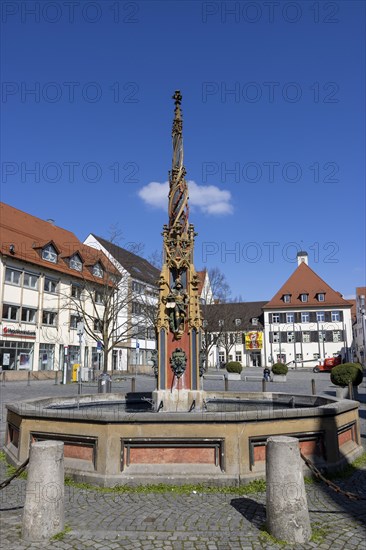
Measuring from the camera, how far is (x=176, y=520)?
5266 millimetres

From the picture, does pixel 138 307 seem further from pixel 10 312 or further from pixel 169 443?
pixel 169 443

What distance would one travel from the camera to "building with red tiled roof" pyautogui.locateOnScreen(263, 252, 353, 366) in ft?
211

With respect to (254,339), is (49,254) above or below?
above

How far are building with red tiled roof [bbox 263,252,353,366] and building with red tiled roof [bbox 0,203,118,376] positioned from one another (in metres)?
29.4

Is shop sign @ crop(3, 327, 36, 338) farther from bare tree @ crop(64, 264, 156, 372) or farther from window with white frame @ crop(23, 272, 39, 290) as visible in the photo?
window with white frame @ crop(23, 272, 39, 290)

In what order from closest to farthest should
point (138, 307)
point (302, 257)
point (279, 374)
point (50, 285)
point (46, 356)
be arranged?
point (279, 374)
point (46, 356)
point (50, 285)
point (138, 307)
point (302, 257)

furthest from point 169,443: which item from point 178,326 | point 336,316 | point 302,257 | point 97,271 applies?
point 302,257

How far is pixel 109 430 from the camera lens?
6.69 m

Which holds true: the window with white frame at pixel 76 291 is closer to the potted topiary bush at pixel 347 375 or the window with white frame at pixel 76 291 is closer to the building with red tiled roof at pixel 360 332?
the potted topiary bush at pixel 347 375

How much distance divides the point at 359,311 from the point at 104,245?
38202mm

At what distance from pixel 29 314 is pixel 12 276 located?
4.06 metres

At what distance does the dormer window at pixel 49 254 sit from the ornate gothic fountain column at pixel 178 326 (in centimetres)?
3548

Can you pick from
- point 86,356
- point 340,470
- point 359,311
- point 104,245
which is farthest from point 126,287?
point 359,311

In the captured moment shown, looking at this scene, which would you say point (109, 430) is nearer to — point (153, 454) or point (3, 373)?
point (153, 454)
